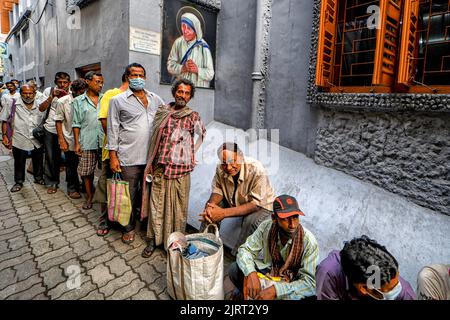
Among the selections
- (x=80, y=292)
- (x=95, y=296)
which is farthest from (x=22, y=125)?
(x=95, y=296)

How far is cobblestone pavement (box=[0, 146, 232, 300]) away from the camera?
2.32m

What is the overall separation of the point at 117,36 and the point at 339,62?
3.82m

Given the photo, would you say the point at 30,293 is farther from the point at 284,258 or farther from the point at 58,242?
the point at 284,258

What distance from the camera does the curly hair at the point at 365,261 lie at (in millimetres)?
1461

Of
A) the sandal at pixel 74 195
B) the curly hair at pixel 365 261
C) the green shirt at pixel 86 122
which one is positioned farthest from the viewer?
the sandal at pixel 74 195

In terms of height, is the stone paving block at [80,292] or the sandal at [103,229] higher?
the sandal at [103,229]

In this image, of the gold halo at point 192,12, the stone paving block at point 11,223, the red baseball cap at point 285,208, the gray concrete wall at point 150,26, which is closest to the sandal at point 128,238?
the stone paving block at point 11,223

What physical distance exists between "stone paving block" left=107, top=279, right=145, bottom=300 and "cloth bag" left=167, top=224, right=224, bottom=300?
0.38 m

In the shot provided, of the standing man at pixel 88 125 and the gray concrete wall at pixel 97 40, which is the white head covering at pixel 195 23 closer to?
the gray concrete wall at pixel 97 40

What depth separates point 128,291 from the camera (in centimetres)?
Answer: 234

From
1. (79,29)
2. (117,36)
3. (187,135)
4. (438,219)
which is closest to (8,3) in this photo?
(79,29)

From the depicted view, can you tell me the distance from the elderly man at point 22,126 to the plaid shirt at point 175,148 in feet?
10.5

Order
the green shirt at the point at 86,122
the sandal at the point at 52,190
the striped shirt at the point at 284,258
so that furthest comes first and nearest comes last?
the sandal at the point at 52,190
the green shirt at the point at 86,122
the striped shirt at the point at 284,258

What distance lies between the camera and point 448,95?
270cm
